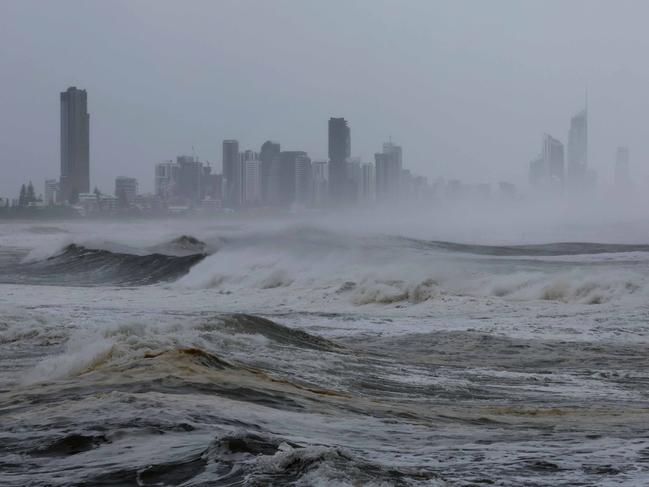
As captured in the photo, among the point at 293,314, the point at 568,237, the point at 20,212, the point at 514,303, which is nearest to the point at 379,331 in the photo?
the point at 293,314

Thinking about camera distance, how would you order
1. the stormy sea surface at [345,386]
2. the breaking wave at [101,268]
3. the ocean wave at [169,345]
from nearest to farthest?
1. the stormy sea surface at [345,386]
2. the ocean wave at [169,345]
3. the breaking wave at [101,268]

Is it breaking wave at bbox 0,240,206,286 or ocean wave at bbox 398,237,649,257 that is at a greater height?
ocean wave at bbox 398,237,649,257

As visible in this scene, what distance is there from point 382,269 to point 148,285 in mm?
8133

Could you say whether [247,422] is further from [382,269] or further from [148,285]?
[148,285]

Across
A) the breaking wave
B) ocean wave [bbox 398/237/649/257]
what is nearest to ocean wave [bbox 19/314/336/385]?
the breaking wave

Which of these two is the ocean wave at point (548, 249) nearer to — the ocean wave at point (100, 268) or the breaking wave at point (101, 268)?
the breaking wave at point (101, 268)

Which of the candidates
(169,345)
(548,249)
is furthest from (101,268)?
(169,345)

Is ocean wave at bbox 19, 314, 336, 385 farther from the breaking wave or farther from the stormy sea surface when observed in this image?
the breaking wave

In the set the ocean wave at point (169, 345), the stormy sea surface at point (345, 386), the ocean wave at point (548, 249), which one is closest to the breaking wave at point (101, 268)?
the stormy sea surface at point (345, 386)

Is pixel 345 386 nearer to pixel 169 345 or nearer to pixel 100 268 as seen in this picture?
pixel 169 345

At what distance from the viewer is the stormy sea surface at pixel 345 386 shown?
605 centimetres

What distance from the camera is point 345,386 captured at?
10438mm

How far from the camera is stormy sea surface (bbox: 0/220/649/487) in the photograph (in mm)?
6055

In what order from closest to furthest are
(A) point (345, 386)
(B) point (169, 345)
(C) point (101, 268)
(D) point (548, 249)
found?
(A) point (345, 386) < (B) point (169, 345) < (C) point (101, 268) < (D) point (548, 249)
